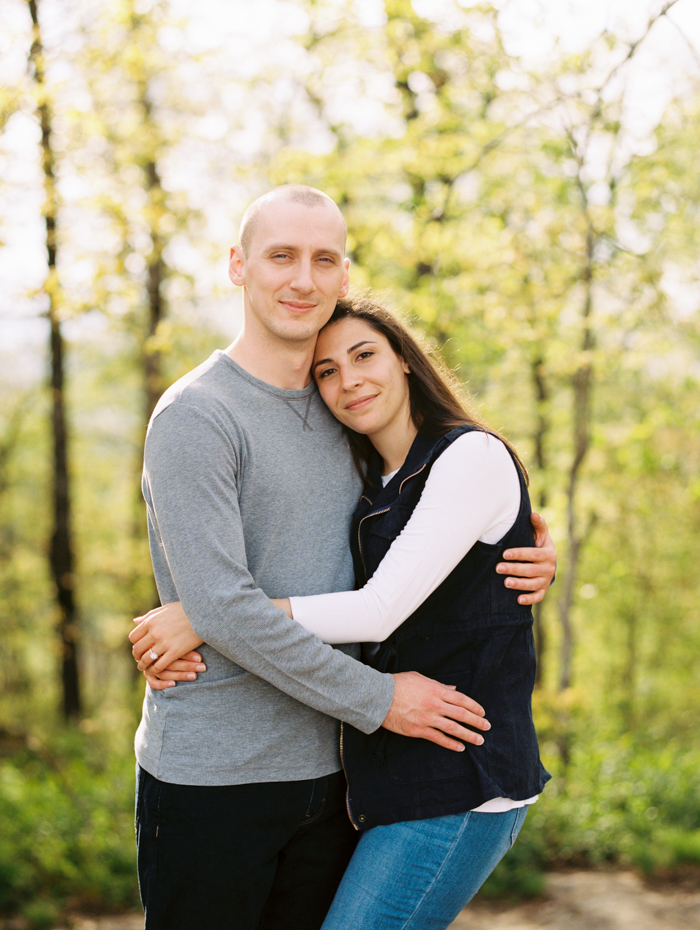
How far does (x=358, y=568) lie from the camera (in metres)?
2.09

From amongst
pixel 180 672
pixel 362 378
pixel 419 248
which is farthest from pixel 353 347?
pixel 419 248

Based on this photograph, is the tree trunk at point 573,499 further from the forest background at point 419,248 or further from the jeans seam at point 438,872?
the jeans seam at point 438,872

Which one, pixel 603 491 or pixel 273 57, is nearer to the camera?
pixel 273 57

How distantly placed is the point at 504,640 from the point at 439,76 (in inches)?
271

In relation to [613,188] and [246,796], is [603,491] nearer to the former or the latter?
[613,188]

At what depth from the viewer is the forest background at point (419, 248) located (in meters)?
4.72

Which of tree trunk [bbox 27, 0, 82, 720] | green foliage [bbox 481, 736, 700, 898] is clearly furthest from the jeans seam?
tree trunk [bbox 27, 0, 82, 720]

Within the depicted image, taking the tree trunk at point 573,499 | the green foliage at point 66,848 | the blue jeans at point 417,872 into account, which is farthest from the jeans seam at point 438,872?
the tree trunk at point 573,499

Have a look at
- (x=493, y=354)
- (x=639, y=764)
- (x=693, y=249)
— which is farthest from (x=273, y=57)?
(x=639, y=764)

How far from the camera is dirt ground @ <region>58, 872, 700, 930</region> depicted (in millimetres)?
3807

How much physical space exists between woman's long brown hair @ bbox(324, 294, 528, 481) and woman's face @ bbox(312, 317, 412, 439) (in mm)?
21

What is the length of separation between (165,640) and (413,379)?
1037mm

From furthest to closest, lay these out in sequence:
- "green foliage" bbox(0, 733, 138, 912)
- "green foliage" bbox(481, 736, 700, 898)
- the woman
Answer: "green foliage" bbox(481, 736, 700, 898) → "green foliage" bbox(0, 733, 138, 912) → the woman

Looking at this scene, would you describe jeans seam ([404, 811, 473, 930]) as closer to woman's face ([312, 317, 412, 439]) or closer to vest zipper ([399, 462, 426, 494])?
vest zipper ([399, 462, 426, 494])
